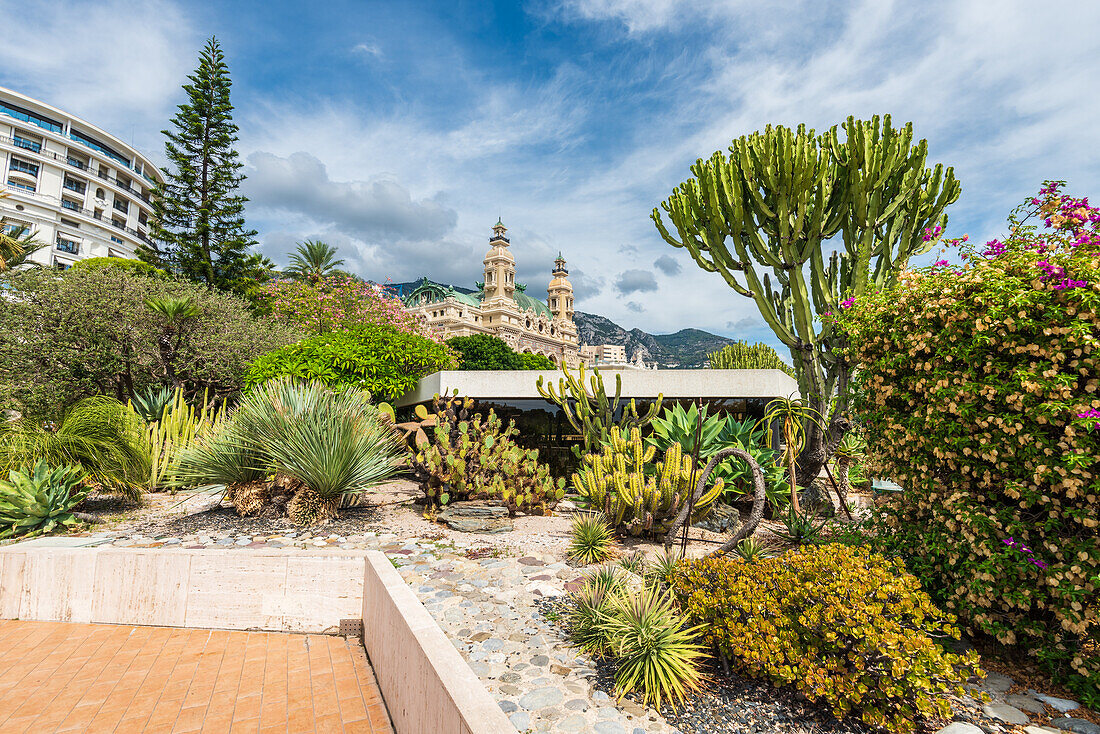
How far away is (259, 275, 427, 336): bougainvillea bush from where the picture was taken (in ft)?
70.0

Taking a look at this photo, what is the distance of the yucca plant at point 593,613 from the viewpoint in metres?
3.21

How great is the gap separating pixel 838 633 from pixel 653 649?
0.94 metres

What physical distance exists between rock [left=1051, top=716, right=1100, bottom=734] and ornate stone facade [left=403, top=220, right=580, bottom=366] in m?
70.8

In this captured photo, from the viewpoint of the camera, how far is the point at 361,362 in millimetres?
10875

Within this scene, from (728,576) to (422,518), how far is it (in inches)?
192

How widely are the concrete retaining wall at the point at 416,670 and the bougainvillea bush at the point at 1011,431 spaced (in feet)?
9.46

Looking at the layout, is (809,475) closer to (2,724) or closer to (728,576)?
(728,576)

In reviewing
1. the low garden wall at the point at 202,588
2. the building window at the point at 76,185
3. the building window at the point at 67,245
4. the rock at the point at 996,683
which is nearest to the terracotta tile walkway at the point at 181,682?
the low garden wall at the point at 202,588

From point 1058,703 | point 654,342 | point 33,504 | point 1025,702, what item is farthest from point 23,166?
point 654,342

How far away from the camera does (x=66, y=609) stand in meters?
4.63

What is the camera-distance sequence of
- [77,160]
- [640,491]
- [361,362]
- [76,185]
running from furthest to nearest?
1. [77,160]
2. [76,185]
3. [361,362]
4. [640,491]

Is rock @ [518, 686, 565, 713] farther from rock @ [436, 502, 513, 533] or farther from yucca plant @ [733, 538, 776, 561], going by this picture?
rock @ [436, 502, 513, 533]

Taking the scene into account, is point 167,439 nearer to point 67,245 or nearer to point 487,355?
point 487,355

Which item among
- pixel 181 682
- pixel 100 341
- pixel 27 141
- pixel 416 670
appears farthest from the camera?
pixel 27 141
